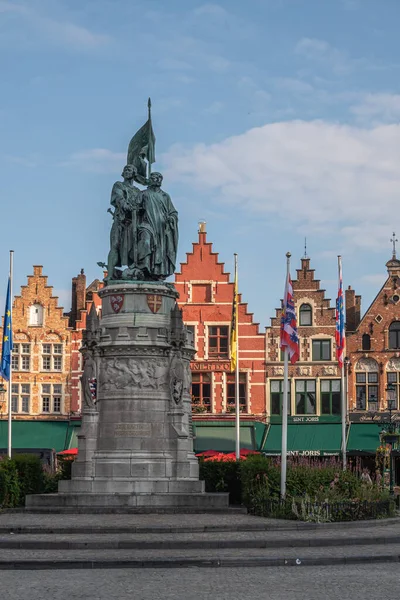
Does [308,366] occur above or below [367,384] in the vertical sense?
above

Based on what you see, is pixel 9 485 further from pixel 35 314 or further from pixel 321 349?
pixel 321 349

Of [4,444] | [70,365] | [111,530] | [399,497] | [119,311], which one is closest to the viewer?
[111,530]

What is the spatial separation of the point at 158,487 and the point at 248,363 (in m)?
32.3

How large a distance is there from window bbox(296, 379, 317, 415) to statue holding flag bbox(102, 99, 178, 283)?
29.0 metres

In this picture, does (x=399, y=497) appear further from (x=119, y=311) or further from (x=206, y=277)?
(x=206, y=277)

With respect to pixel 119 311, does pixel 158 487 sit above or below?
below

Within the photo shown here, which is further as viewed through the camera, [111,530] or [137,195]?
[137,195]

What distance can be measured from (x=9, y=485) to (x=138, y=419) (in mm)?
4048

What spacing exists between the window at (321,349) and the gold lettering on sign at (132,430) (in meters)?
32.3

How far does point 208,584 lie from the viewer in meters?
16.8

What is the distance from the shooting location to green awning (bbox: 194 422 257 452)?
5916 cm

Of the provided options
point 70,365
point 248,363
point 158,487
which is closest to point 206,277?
point 248,363

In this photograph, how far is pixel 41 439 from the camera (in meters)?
59.8

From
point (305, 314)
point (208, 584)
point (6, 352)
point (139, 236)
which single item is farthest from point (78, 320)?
point (208, 584)
